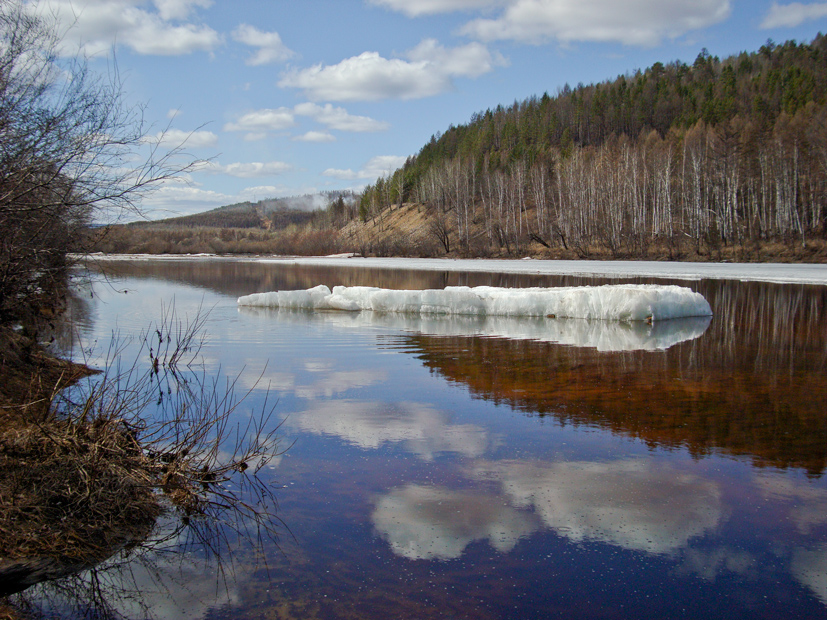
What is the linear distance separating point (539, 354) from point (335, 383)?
4.14m

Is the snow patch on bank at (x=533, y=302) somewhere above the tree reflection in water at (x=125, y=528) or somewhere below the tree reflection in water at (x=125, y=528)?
above

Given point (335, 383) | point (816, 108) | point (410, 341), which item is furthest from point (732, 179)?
point (335, 383)

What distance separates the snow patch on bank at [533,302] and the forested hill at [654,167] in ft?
111

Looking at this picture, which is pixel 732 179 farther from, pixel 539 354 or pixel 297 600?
pixel 297 600

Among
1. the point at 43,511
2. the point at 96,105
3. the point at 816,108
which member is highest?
the point at 816,108

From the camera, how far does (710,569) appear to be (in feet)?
13.6

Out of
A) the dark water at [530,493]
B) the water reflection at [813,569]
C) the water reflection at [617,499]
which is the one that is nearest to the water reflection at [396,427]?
the dark water at [530,493]

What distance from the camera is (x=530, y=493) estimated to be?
17.4 ft

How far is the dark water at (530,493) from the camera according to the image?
3.83 meters

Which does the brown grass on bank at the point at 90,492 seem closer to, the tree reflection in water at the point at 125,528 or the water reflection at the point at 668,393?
the tree reflection in water at the point at 125,528

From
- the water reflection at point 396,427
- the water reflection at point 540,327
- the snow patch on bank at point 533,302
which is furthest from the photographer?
the snow patch on bank at point 533,302

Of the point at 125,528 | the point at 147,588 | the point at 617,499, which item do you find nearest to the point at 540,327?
the point at 617,499

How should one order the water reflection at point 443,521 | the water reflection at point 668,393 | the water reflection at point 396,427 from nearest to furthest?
the water reflection at point 443,521 → the water reflection at point 396,427 → the water reflection at point 668,393

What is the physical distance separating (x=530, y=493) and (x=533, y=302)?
12047 mm
